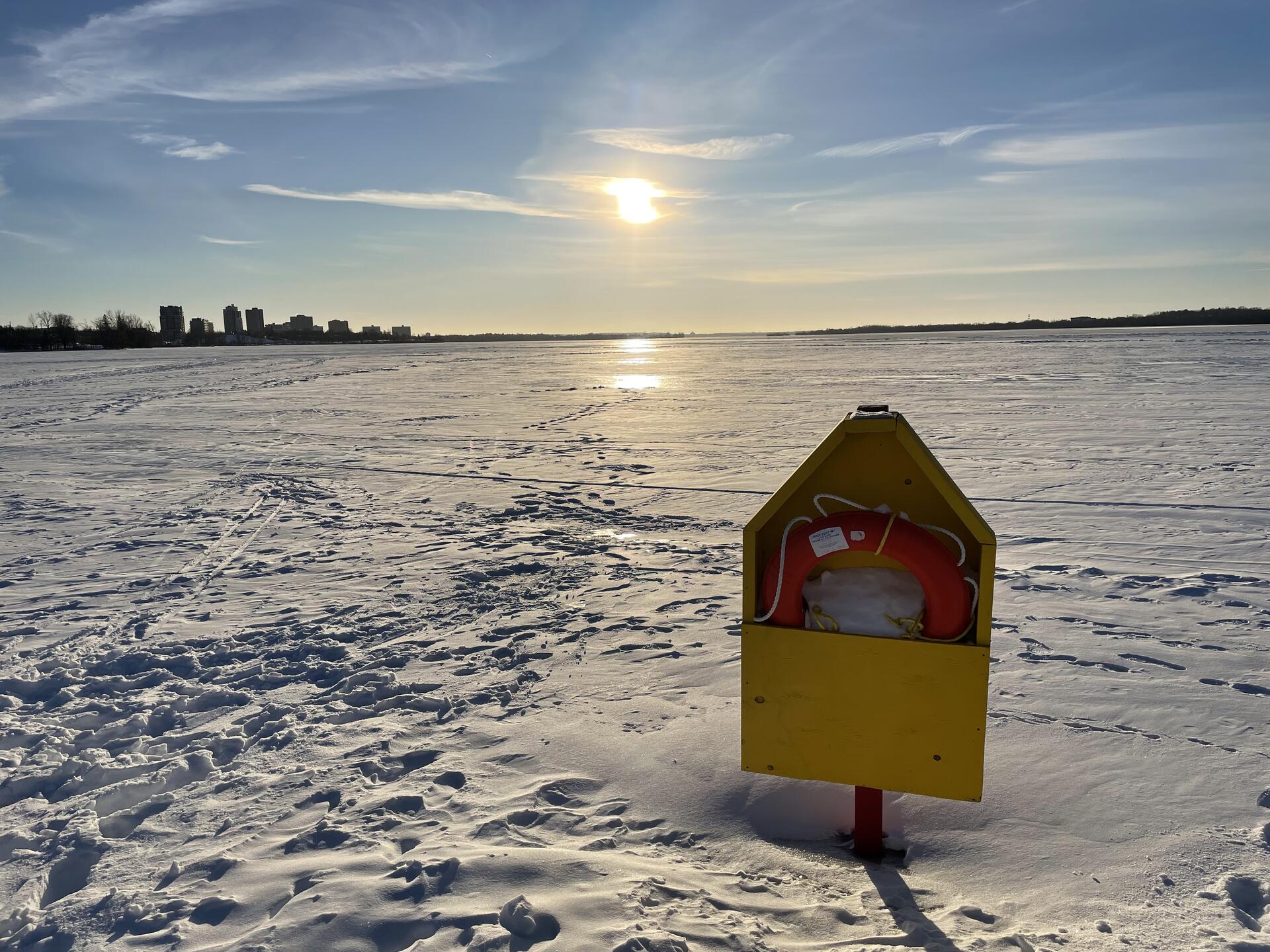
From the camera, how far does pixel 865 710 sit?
2.29 meters

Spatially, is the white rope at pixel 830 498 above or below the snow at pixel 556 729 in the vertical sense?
above

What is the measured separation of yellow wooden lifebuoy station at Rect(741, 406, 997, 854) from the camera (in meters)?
2.18

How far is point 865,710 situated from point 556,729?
4.68ft

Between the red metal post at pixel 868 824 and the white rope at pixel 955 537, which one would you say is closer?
the white rope at pixel 955 537

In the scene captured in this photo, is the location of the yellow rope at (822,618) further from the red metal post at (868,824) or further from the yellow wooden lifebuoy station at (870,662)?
the red metal post at (868,824)

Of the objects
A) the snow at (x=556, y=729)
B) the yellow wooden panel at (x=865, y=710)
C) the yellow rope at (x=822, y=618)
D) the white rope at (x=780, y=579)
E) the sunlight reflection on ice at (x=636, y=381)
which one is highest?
the sunlight reflection on ice at (x=636, y=381)

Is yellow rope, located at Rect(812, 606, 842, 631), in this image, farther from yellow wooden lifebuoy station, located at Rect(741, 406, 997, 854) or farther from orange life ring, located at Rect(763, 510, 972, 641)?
orange life ring, located at Rect(763, 510, 972, 641)

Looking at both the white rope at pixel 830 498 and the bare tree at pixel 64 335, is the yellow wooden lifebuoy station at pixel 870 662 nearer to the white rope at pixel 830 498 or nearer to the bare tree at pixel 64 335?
the white rope at pixel 830 498

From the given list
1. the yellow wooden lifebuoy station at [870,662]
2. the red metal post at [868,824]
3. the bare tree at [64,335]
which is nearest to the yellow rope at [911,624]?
the yellow wooden lifebuoy station at [870,662]

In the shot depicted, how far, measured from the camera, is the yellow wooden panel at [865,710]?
7.19ft

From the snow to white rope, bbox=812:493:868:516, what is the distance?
51 cm

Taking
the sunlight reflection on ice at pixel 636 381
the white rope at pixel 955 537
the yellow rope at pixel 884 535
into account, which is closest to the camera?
the yellow rope at pixel 884 535

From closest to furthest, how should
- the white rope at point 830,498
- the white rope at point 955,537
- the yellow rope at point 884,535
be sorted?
the yellow rope at point 884,535
the white rope at point 955,537
the white rope at point 830,498

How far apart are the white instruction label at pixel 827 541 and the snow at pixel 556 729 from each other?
0.40 metres
